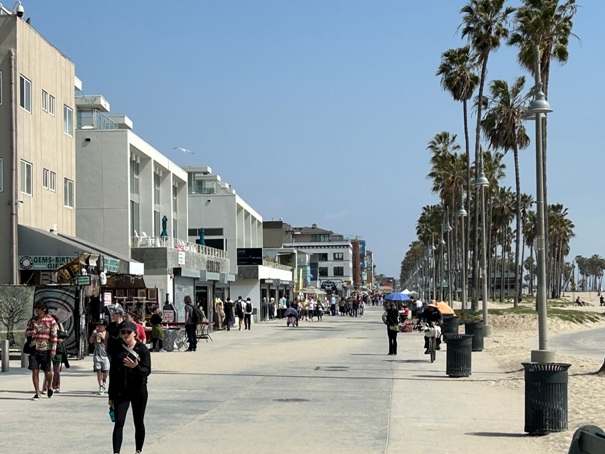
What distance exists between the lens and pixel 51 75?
36.5m

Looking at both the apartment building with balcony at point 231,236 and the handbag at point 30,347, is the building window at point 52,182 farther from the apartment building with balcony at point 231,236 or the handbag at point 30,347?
the apartment building with balcony at point 231,236

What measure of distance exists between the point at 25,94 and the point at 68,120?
5021mm

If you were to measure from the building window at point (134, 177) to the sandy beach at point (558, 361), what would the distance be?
18.8 m

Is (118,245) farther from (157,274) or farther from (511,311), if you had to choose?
(511,311)

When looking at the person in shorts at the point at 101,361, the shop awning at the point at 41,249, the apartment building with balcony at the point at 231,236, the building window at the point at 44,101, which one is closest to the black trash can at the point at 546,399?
the person in shorts at the point at 101,361

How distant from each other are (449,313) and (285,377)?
17642mm

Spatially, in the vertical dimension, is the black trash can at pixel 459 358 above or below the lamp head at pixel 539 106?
below

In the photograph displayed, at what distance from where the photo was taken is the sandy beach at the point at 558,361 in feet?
46.0

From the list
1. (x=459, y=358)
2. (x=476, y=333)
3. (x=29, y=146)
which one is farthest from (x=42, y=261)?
(x=459, y=358)

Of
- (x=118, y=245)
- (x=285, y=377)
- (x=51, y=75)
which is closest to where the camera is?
(x=285, y=377)

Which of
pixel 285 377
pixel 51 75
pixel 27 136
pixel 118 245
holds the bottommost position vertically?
pixel 285 377

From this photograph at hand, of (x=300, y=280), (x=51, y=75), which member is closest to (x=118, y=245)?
(x=51, y=75)

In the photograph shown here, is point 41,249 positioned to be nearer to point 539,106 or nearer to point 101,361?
point 101,361

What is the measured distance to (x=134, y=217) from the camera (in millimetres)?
47969
